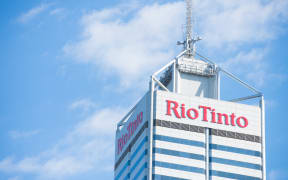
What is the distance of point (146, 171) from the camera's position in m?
199

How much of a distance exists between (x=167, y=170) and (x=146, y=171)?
17.6 ft

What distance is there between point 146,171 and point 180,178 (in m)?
8.88

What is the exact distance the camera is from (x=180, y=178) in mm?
199625

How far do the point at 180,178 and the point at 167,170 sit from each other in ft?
12.8

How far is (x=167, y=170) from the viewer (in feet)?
655
